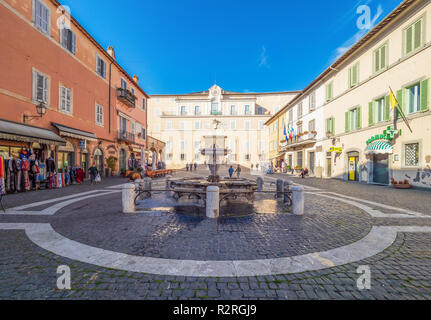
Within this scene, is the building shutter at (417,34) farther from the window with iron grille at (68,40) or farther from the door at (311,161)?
the window with iron grille at (68,40)

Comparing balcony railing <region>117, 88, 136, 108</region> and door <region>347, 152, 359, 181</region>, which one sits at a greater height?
balcony railing <region>117, 88, 136, 108</region>

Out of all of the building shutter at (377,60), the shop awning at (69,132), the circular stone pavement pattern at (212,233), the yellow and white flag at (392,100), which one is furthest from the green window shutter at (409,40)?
the shop awning at (69,132)

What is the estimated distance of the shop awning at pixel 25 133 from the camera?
8358mm

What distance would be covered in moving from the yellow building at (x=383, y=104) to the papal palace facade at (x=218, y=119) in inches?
959

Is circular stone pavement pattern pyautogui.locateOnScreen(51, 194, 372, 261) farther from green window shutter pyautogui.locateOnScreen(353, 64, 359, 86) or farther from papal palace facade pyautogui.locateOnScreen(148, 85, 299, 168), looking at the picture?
papal palace facade pyautogui.locateOnScreen(148, 85, 299, 168)

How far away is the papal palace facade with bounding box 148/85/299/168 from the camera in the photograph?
43.8 meters

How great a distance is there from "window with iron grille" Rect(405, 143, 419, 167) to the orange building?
887 inches

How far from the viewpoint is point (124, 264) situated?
2875mm

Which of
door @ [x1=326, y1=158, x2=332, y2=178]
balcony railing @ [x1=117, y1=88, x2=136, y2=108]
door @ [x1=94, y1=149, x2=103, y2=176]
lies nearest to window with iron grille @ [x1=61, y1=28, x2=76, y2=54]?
balcony railing @ [x1=117, y1=88, x2=136, y2=108]

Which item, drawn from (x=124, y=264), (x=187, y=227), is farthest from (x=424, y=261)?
(x=124, y=264)

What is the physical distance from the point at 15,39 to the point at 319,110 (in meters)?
26.3

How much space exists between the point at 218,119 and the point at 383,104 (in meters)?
33.7

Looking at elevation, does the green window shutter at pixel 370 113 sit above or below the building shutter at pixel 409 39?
below

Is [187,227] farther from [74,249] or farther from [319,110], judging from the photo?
[319,110]
